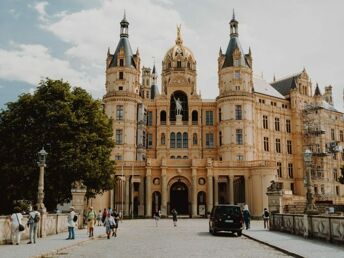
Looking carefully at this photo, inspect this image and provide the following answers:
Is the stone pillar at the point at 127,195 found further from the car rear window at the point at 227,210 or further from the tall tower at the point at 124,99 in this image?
the car rear window at the point at 227,210

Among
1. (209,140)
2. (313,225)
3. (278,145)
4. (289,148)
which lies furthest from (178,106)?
(313,225)

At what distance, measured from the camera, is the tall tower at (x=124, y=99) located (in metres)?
69.1

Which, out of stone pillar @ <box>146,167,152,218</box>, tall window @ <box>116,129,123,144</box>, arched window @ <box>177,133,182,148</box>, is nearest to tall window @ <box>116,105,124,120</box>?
tall window @ <box>116,129,123,144</box>

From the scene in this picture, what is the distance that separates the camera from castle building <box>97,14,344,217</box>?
62.6m

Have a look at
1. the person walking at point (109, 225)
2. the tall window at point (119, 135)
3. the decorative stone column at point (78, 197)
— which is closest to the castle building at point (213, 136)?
the tall window at point (119, 135)

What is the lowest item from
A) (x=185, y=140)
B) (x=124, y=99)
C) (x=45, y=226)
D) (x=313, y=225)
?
(x=45, y=226)

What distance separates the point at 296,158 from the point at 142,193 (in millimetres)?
33179

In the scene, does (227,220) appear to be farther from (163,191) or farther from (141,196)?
(141,196)

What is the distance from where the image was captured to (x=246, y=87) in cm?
7262

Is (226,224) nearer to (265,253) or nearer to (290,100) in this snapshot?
(265,253)

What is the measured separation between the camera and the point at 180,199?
7050 centimetres

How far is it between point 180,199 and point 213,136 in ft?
43.1

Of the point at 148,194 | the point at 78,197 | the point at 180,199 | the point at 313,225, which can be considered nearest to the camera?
the point at 313,225

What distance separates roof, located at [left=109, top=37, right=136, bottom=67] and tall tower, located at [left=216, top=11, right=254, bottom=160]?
15.6 meters
